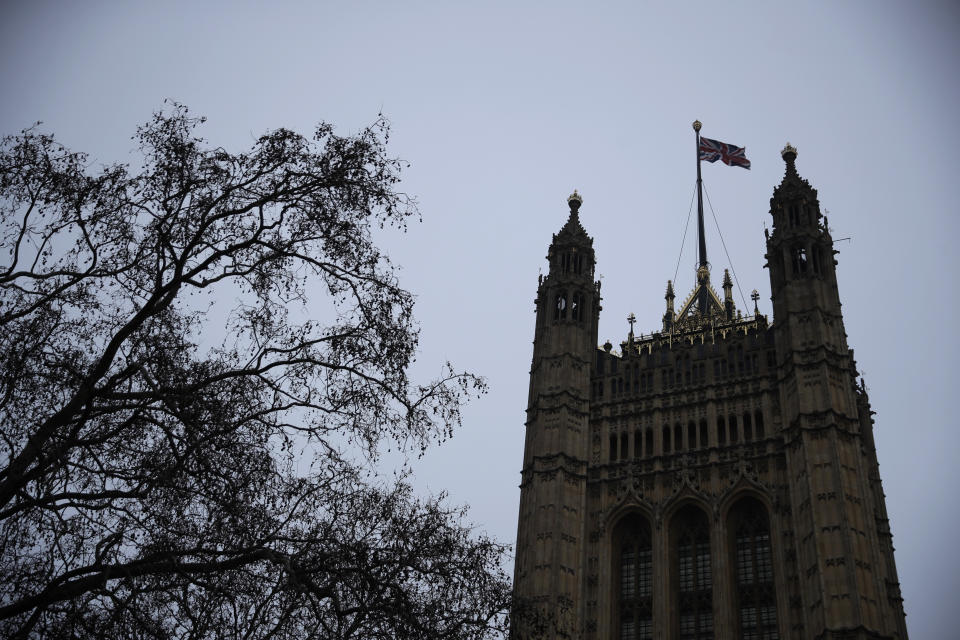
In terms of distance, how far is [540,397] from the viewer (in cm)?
5331

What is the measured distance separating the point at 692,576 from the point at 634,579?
8.97 ft

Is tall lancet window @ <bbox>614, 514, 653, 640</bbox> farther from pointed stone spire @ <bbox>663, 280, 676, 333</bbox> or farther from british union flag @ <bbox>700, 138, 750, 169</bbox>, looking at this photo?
british union flag @ <bbox>700, 138, 750, 169</bbox>

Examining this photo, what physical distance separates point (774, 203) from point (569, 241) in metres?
12.3

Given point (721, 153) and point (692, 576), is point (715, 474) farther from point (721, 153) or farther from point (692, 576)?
point (721, 153)

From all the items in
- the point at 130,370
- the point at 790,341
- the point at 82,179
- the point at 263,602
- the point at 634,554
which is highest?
the point at 790,341

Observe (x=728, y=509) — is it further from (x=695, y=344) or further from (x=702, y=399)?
(x=695, y=344)

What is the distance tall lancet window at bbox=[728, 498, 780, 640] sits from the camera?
42688 millimetres

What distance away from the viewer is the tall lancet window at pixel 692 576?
44.1 m

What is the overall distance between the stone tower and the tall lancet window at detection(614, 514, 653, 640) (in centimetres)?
7

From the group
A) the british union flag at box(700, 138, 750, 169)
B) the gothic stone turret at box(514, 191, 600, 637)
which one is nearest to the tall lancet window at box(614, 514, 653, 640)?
the gothic stone turret at box(514, 191, 600, 637)

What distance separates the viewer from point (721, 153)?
65688 millimetres

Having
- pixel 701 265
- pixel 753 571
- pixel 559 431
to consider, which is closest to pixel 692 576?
pixel 753 571

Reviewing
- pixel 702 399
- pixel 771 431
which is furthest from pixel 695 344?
pixel 771 431

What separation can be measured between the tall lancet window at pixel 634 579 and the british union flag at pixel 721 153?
1094 inches
